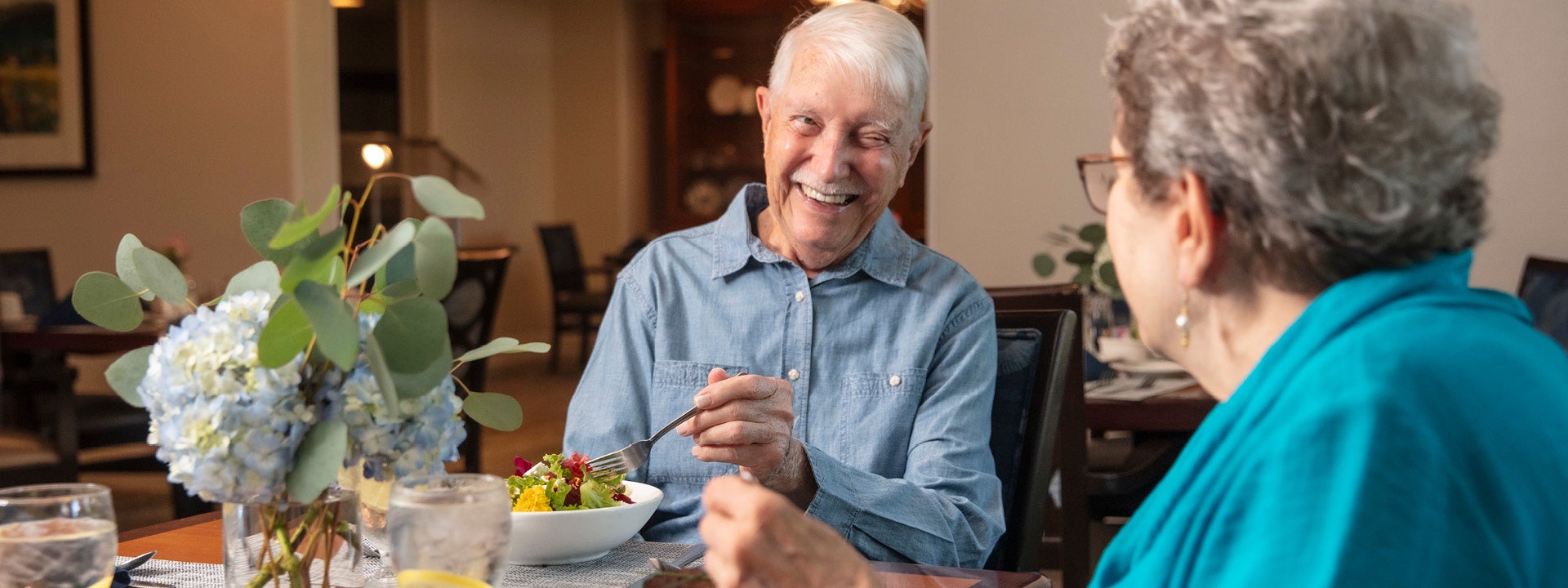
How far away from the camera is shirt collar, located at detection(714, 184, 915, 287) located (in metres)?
1.66

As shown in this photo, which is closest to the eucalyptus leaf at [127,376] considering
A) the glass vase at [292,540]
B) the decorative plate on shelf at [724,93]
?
the glass vase at [292,540]

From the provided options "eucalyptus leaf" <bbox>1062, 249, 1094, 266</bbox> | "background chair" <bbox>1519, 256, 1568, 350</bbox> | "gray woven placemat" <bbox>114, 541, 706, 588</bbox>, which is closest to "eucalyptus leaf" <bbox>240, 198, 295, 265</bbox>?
"gray woven placemat" <bbox>114, 541, 706, 588</bbox>

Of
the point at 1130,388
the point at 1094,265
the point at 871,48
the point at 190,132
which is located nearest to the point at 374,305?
the point at 871,48

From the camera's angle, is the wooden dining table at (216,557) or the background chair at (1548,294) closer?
the wooden dining table at (216,557)

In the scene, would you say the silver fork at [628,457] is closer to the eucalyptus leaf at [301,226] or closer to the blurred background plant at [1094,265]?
the eucalyptus leaf at [301,226]

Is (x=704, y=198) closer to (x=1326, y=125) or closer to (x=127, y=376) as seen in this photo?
(x=127, y=376)

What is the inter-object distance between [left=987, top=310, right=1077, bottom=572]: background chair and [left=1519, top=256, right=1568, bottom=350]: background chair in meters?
2.02

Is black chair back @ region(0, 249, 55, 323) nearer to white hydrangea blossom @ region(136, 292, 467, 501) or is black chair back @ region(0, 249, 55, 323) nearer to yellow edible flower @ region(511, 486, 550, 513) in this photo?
yellow edible flower @ region(511, 486, 550, 513)

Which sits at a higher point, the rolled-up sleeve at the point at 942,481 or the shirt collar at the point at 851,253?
the shirt collar at the point at 851,253

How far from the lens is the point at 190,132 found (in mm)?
A: 6121

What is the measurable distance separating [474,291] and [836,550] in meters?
3.55

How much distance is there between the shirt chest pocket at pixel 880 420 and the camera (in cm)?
157

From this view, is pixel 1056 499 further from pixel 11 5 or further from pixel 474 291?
pixel 11 5

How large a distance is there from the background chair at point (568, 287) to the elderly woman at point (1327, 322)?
7.59 metres
